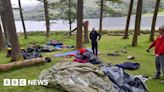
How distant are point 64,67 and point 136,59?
6.53m

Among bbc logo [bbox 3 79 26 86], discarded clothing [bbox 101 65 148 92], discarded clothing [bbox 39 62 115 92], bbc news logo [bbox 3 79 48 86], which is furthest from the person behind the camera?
bbc logo [bbox 3 79 26 86]

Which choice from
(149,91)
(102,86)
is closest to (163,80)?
(149,91)

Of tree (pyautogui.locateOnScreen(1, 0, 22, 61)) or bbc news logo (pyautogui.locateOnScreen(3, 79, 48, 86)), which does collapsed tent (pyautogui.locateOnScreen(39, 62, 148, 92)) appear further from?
tree (pyautogui.locateOnScreen(1, 0, 22, 61))

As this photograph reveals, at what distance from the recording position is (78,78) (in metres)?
8.48

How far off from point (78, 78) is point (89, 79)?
1.09 feet

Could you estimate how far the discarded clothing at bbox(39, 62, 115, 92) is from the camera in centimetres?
798

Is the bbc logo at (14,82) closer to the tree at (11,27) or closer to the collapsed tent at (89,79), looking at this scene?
the collapsed tent at (89,79)

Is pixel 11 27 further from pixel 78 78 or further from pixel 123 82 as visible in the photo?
pixel 123 82

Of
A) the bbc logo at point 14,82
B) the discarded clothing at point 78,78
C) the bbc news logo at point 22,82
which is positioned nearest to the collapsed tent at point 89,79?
the discarded clothing at point 78,78

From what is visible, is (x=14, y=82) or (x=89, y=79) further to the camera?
(x=14, y=82)

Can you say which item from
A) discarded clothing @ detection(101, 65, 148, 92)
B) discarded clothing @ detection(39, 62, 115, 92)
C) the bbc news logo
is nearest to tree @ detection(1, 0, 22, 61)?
the bbc news logo

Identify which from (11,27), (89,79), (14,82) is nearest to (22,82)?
(14,82)

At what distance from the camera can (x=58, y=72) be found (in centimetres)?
899

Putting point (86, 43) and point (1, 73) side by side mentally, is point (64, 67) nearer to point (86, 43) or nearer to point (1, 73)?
point (1, 73)
